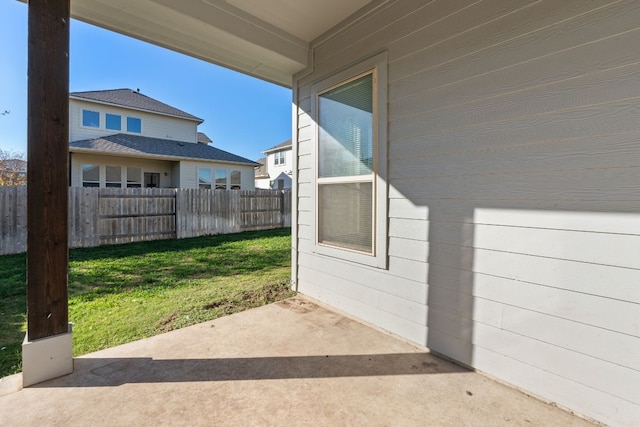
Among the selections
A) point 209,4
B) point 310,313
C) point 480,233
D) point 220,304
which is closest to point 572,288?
point 480,233

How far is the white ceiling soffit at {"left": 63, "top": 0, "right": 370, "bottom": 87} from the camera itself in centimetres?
224

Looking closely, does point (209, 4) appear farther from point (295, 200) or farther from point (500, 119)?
point (500, 119)

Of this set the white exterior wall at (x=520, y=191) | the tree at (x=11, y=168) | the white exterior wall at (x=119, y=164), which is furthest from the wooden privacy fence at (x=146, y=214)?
the tree at (x=11, y=168)

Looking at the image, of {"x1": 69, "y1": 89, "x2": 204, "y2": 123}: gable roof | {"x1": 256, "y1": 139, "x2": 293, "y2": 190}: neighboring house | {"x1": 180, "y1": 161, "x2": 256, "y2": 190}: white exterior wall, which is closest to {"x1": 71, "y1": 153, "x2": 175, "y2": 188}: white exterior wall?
{"x1": 180, "y1": 161, "x2": 256, "y2": 190}: white exterior wall

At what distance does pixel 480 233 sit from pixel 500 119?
70 cm

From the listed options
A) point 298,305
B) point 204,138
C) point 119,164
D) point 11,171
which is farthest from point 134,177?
point 298,305

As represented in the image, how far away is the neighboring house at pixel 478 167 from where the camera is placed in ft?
4.64

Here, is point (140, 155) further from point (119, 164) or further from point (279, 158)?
point (279, 158)

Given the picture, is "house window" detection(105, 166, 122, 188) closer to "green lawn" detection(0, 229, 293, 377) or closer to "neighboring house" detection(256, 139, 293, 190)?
"green lawn" detection(0, 229, 293, 377)

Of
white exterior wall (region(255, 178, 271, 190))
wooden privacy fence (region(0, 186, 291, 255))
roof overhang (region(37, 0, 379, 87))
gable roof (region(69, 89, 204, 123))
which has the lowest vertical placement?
wooden privacy fence (region(0, 186, 291, 255))

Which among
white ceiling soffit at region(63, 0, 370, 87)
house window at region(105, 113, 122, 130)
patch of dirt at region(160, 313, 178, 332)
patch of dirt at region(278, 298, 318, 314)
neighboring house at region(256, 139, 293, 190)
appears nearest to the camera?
white ceiling soffit at region(63, 0, 370, 87)

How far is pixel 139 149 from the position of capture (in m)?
11.0

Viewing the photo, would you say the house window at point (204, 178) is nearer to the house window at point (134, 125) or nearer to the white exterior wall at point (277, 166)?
the house window at point (134, 125)

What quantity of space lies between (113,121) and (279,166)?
11605mm
